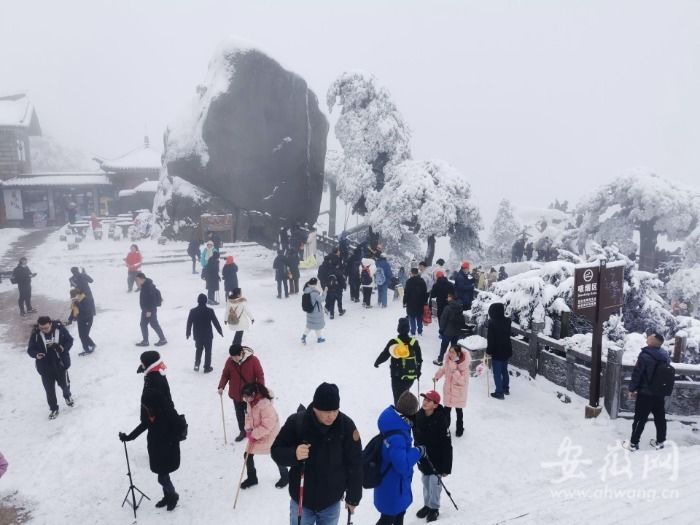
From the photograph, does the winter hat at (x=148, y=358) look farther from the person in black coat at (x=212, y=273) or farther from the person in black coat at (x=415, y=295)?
the person in black coat at (x=212, y=273)

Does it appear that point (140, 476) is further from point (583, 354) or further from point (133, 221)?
point (133, 221)

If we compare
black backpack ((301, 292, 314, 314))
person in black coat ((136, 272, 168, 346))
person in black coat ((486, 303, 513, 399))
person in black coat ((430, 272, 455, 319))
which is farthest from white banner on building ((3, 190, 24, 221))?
person in black coat ((486, 303, 513, 399))

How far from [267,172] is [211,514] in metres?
24.4

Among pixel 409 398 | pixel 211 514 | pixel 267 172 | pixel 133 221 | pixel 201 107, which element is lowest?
pixel 211 514

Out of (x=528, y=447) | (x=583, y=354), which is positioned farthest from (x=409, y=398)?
(x=583, y=354)

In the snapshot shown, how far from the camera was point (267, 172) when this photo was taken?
92.7 feet

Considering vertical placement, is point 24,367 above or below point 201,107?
below

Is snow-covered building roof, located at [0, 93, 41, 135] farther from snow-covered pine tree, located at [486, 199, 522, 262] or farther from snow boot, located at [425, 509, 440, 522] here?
snow boot, located at [425, 509, 440, 522]

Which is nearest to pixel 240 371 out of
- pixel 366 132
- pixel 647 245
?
pixel 366 132

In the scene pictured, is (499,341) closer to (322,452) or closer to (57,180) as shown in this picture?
(322,452)

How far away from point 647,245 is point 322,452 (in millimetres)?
26432

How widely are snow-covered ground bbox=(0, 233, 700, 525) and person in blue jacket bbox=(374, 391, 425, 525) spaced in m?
1.07

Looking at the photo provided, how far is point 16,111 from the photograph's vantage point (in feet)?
114

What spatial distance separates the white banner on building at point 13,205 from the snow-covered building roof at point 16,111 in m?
4.70
